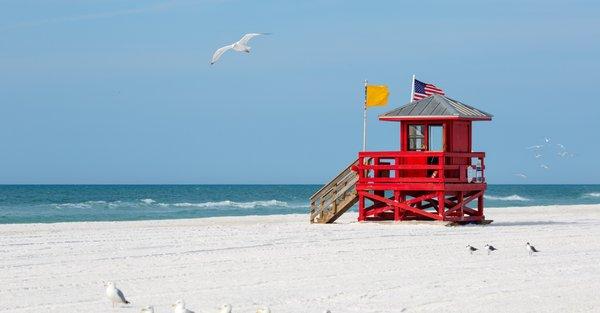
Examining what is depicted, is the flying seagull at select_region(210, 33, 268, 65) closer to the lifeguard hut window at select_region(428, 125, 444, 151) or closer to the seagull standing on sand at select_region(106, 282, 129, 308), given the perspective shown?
the lifeguard hut window at select_region(428, 125, 444, 151)

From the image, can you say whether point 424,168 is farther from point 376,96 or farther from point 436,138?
point 376,96

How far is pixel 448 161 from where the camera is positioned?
26.0 m

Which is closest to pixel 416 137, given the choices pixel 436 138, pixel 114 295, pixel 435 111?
pixel 436 138

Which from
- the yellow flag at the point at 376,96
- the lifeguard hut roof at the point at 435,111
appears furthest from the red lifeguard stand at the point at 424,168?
the yellow flag at the point at 376,96

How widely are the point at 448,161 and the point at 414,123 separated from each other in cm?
116

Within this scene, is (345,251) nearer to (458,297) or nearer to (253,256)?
(253,256)

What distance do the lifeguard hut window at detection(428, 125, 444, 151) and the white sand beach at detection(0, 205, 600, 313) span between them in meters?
3.21

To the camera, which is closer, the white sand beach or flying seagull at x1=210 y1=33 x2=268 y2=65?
the white sand beach

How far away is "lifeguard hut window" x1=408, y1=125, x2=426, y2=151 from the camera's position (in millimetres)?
26391

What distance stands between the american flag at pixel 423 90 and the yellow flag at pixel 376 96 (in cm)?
110

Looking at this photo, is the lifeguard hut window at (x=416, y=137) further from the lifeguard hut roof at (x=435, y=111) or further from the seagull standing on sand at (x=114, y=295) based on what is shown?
the seagull standing on sand at (x=114, y=295)

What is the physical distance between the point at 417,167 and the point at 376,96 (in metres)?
3.81

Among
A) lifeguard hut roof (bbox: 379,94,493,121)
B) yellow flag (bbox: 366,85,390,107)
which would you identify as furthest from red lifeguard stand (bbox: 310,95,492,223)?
yellow flag (bbox: 366,85,390,107)

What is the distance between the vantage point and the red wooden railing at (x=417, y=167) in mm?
25656
